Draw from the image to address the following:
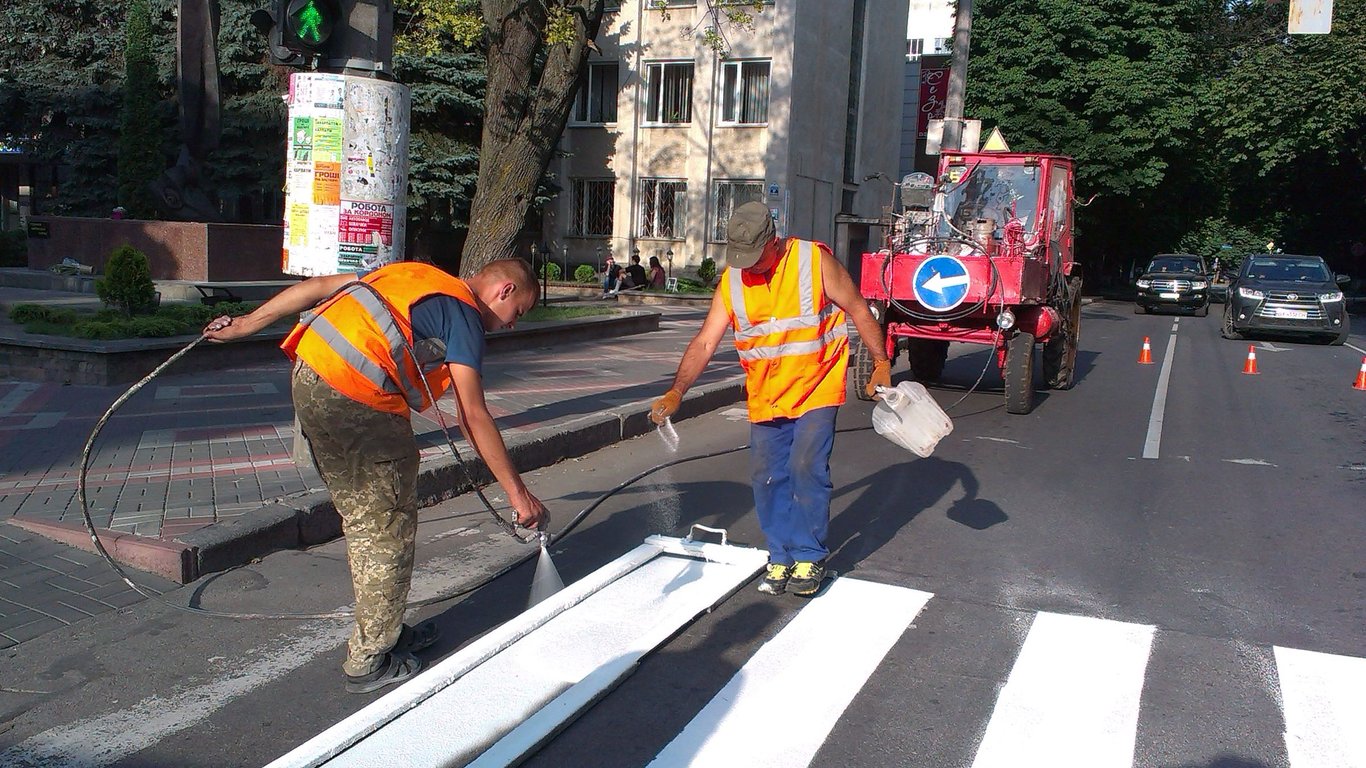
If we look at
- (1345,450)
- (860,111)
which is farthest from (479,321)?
(860,111)

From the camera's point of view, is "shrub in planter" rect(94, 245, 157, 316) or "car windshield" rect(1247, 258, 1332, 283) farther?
"car windshield" rect(1247, 258, 1332, 283)

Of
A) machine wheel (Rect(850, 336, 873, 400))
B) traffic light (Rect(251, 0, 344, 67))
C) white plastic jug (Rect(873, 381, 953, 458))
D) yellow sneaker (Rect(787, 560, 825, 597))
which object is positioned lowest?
yellow sneaker (Rect(787, 560, 825, 597))

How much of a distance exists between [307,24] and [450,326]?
3571 mm

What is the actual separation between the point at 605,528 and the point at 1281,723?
376cm

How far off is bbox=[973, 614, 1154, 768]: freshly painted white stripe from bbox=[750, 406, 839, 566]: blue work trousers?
1.10 m

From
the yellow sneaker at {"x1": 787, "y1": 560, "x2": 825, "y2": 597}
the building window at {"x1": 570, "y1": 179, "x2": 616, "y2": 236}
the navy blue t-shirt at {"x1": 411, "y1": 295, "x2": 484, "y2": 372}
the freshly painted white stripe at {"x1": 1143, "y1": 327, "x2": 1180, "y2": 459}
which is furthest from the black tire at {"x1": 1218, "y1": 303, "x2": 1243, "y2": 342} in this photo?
the navy blue t-shirt at {"x1": 411, "y1": 295, "x2": 484, "y2": 372}

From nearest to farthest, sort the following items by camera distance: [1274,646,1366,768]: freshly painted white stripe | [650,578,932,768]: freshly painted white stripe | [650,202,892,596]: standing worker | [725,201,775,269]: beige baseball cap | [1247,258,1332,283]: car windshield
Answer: [650,578,932,768]: freshly painted white stripe
[1274,646,1366,768]: freshly painted white stripe
[725,201,775,269]: beige baseball cap
[650,202,892,596]: standing worker
[1247,258,1332,283]: car windshield

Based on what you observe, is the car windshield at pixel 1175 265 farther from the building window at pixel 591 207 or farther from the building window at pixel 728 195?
the building window at pixel 591 207

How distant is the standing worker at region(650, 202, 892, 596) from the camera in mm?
5234

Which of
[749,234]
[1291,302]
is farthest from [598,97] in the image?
[749,234]

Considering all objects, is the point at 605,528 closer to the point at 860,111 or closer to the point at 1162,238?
the point at 860,111

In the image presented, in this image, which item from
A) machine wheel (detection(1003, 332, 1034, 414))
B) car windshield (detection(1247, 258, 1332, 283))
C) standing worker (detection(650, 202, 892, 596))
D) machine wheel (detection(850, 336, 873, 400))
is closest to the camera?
standing worker (detection(650, 202, 892, 596))

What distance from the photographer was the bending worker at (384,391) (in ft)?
13.0

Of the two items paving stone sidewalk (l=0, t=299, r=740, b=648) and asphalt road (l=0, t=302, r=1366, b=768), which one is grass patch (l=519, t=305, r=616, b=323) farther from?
asphalt road (l=0, t=302, r=1366, b=768)
